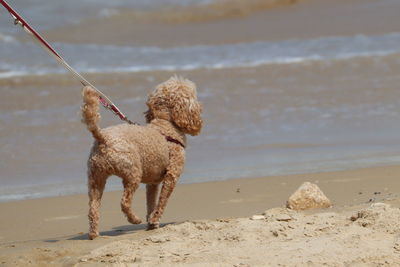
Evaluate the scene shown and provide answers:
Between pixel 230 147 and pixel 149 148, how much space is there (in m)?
3.56

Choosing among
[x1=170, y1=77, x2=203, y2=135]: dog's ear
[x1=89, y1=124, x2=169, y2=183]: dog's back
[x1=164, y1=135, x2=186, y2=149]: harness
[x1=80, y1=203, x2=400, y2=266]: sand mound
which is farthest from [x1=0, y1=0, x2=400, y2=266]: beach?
[x1=170, y1=77, x2=203, y2=135]: dog's ear

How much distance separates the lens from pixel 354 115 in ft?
34.0

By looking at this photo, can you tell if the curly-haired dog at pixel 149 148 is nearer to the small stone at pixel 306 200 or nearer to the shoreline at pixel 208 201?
the shoreline at pixel 208 201

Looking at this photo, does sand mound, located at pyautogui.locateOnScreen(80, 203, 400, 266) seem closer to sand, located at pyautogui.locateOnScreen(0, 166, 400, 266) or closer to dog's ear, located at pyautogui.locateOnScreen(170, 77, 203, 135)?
sand, located at pyautogui.locateOnScreen(0, 166, 400, 266)

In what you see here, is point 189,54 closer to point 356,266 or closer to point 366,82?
point 366,82

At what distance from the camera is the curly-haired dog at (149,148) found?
5.46 meters

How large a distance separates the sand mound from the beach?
0.04 ft

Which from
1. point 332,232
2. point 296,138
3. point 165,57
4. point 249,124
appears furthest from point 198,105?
point 165,57

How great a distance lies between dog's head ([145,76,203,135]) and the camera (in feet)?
19.7

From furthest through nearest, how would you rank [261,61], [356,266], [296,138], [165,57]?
[165,57], [261,61], [296,138], [356,266]

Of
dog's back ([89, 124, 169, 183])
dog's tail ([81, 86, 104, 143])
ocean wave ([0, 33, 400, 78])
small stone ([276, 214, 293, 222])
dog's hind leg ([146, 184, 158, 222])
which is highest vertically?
ocean wave ([0, 33, 400, 78])

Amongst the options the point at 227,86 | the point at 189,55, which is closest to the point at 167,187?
the point at 227,86

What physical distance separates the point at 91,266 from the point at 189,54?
41.6ft

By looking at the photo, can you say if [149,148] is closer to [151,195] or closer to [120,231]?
[151,195]
